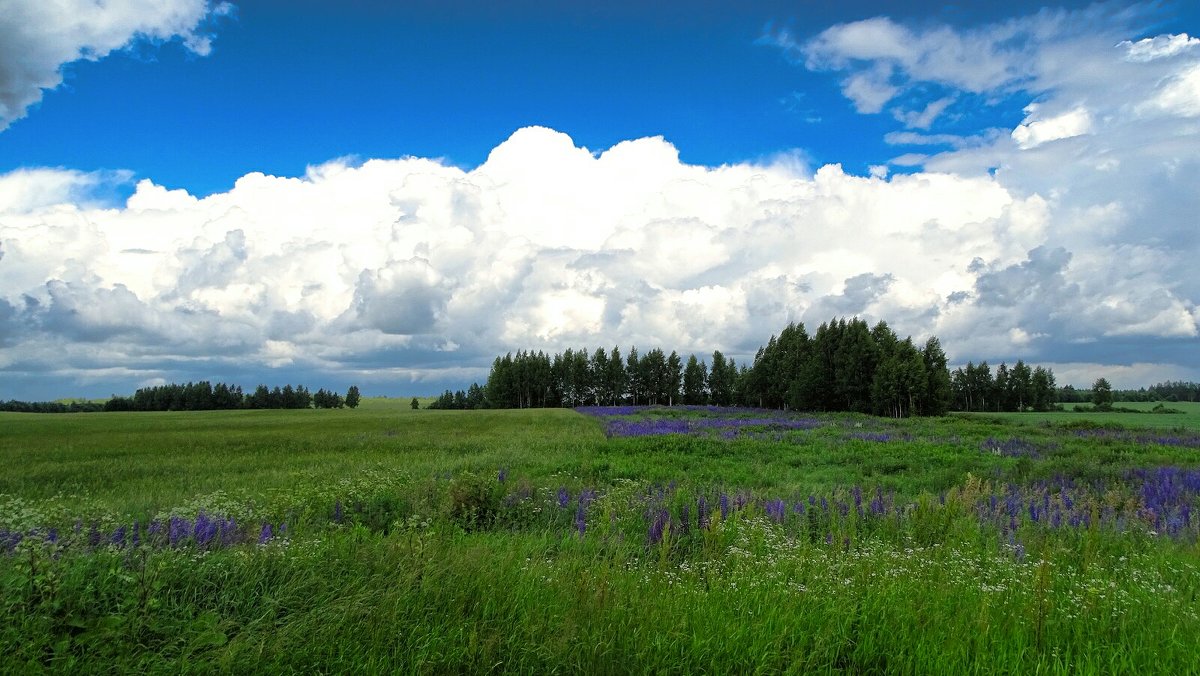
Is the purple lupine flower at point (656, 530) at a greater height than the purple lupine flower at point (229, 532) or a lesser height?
lesser

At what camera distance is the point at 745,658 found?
13.8 ft

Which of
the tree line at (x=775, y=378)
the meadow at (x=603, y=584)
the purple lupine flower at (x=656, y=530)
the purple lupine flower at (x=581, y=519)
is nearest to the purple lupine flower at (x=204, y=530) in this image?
the meadow at (x=603, y=584)

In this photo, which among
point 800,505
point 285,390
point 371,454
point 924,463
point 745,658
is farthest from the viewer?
point 285,390

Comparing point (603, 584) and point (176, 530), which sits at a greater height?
point (603, 584)

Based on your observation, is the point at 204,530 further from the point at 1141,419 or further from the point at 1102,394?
the point at 1102,394

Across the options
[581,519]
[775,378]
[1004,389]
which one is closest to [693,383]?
[775,378]

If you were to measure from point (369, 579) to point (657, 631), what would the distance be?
2494 mm

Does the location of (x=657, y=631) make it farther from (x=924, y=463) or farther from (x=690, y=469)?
(x=924, y=463)

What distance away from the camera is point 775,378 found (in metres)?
83.9

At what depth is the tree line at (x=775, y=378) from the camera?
220ft

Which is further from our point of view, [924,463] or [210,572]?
[924,463]

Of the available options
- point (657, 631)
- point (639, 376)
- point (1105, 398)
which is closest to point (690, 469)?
point (657, 631)

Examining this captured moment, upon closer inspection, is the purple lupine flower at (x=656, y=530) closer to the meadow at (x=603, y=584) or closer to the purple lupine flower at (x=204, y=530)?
the meadow at (x=603, y=584)

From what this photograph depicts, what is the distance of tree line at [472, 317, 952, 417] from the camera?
6694 centimetres
